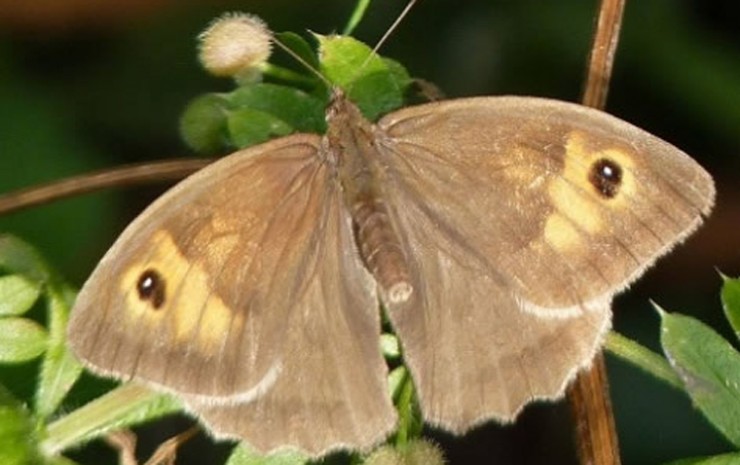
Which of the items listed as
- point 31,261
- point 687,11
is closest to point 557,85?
point 687,11

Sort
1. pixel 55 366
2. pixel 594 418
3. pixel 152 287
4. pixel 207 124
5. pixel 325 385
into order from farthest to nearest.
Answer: pixel 207 124, pixel 55 366, pixel 594 418, pixel 325 385, pixel 152 287

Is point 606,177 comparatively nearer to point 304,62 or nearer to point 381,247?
Result: point 381,247

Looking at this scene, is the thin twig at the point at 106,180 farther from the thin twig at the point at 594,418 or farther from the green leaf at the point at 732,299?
the green leaf at the point at 732,299

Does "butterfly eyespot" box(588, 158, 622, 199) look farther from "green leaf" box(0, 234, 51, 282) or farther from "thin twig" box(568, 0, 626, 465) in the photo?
"green leaf" box(0, 234, 51, 282)

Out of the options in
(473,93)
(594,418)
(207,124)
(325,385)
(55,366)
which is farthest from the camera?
(473,93)

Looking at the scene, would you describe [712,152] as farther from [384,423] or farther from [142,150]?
[384,423]

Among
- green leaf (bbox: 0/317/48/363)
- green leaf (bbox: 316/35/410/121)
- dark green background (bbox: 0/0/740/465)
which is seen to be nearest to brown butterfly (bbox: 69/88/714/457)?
green leaf (bbox: 316/35/410/121)

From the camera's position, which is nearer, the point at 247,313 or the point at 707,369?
the point at 247,313

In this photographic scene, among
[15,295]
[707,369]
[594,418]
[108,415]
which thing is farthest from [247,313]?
[707,369]
